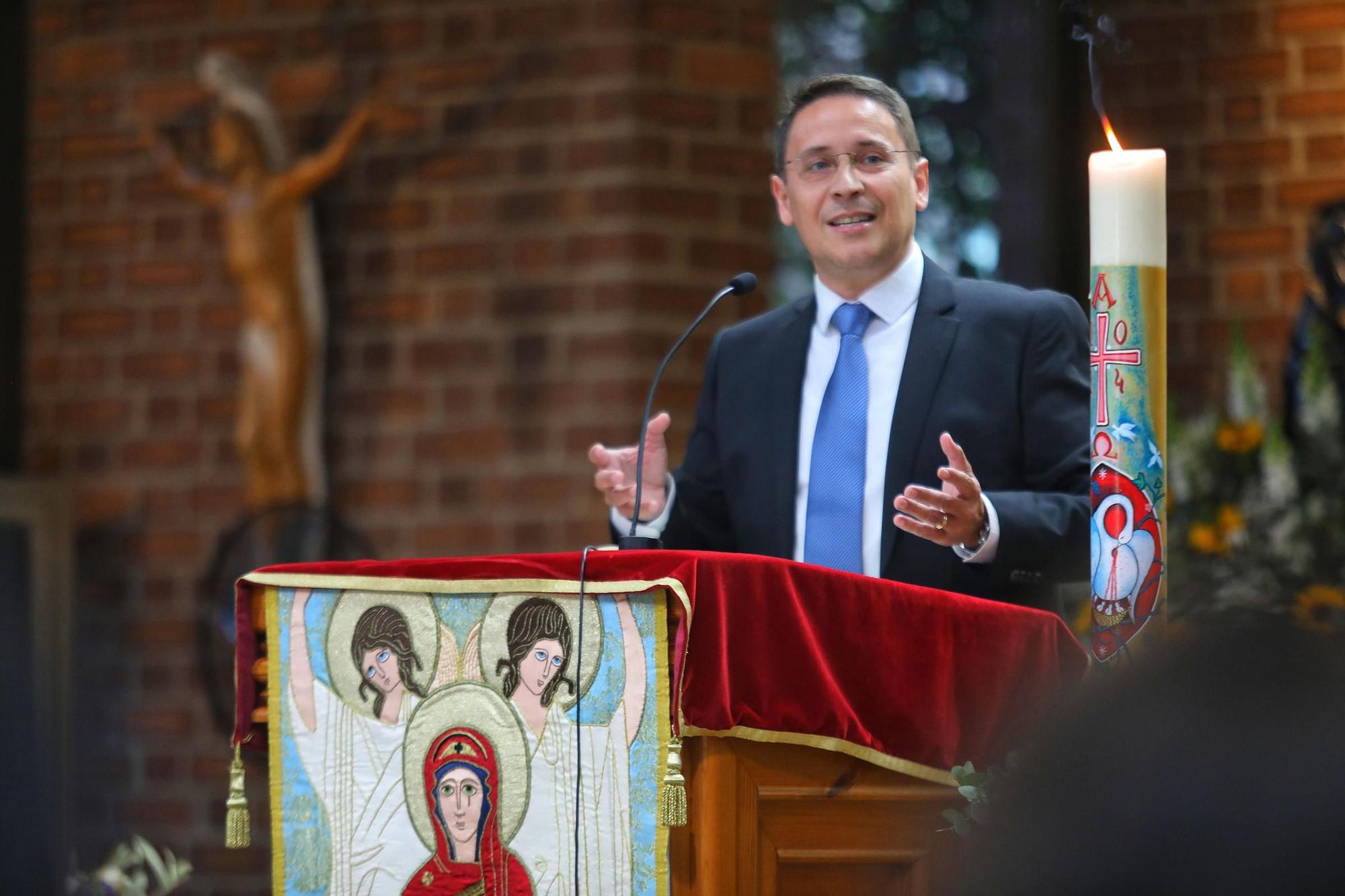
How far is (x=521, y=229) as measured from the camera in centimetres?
474

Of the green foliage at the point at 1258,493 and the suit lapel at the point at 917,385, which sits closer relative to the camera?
the suit lapel at the point at 917,385

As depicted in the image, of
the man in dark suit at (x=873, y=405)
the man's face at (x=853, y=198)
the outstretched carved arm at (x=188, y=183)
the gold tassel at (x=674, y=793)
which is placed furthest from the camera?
the outstretched carved arm at (x=188, y=183)

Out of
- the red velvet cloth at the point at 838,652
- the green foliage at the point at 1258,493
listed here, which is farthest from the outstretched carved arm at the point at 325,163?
the red velvet cloth at the point at 838,652

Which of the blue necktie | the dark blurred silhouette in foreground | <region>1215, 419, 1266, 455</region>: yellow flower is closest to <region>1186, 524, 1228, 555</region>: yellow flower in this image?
<region>1215, 419, 1266, 455</region>: yellow flower

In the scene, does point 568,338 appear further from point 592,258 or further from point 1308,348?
point 1308,348

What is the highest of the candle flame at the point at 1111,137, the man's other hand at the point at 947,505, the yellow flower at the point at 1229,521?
the candle flame at the point at 1111,137

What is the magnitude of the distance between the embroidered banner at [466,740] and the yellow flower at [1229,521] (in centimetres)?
228

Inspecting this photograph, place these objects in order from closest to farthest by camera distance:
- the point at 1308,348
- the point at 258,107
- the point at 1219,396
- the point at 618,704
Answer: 1. the point at 618,704
2. the point at 1308,348
3. the point at 1219,396
4. the point at 258,107

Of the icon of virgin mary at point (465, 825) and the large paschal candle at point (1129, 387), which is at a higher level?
the large paschal candle at point (1129, 387)

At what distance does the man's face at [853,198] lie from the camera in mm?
2381

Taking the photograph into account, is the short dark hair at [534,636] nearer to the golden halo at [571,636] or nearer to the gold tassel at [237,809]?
the golden halo at [571,636]

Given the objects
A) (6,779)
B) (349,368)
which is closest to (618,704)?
(6,779)

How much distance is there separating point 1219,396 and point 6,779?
139 inches

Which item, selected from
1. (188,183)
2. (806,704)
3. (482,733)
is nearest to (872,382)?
(806,704)
